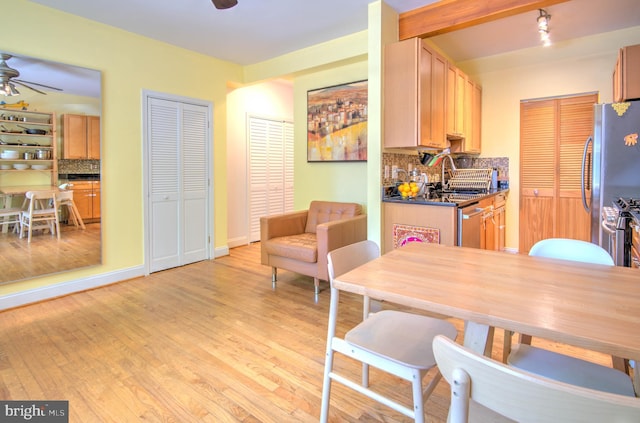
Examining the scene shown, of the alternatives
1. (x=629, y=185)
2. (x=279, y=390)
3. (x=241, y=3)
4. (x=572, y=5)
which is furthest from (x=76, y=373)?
(x=572, y=5)

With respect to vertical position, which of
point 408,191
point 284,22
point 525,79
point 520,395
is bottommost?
point 520,395

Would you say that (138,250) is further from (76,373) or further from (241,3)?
(241,3)

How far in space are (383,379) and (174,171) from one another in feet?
11.3

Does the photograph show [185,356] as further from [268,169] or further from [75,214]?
[268,169]

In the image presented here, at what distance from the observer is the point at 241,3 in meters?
3.12

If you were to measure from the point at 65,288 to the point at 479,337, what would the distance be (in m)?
3.79

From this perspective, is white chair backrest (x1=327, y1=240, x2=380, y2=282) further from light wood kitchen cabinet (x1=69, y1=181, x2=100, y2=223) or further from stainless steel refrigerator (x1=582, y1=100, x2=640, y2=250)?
light wood kitchen cabinet (x1=69, y1=181, x2=100, y2=223)

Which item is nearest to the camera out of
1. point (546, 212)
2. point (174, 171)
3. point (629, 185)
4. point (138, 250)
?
point (629, 185)

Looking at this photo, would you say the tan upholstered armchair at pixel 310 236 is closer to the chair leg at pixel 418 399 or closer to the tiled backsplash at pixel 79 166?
the tiled backsplash at pixel 79 166

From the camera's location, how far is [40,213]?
3.27 meters

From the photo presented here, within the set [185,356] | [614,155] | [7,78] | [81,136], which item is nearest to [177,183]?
[81,136]

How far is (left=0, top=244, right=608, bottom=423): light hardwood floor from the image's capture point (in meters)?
1.78

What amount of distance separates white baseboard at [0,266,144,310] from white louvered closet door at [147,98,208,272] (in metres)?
0.31

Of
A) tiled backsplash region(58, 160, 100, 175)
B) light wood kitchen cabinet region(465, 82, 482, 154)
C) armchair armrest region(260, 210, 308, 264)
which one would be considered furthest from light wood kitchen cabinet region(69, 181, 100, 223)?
light wood kitchen cabinet region(465, 82, 482, 154)
